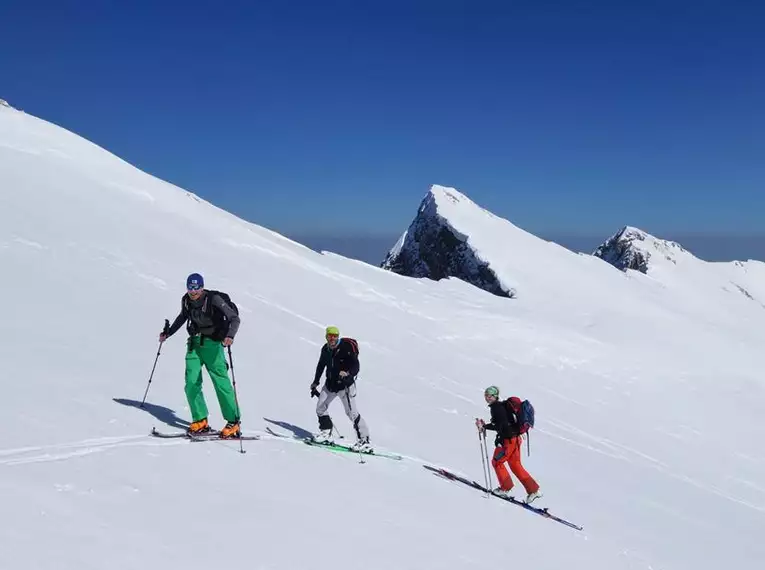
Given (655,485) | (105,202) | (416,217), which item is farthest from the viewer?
(416,217)

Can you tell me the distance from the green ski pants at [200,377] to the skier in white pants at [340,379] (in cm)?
202

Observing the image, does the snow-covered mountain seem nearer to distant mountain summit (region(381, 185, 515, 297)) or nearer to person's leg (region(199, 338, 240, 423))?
distant mountain summit (region(381, 185, 515, 297))

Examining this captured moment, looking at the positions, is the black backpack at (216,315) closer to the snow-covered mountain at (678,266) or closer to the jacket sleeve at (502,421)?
the jacket sleeve at (502,421)

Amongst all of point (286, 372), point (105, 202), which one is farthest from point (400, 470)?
point (105, 202)

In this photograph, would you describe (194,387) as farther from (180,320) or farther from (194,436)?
(180,320)

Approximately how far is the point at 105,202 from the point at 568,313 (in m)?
25.7

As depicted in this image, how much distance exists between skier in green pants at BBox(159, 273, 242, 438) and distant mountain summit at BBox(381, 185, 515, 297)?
38.1 meters

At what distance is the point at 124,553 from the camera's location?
198 inches

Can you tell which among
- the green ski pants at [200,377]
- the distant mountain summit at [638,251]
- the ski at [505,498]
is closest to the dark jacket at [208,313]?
the green ski pants at [200,377]

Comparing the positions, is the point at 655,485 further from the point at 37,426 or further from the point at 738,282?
the point at 738,282

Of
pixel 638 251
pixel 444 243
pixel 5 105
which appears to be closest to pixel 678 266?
pixel 638 251

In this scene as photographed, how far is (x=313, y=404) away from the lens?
14773 millimetres

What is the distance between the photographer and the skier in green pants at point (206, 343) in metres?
9.23

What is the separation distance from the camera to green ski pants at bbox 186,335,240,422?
9320 millimetres
